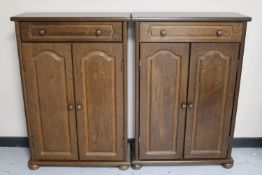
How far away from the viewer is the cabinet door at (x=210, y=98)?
69.0 inches

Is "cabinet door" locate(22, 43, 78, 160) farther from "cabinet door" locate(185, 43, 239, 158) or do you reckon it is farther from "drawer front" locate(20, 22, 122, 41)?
"cabinet door" locate(185, 43, 239, 158)

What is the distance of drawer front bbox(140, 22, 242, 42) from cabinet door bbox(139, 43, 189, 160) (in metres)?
0.04

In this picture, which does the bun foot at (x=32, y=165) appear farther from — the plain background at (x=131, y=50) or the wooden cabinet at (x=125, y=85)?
the plain background at (x=131, y=50)

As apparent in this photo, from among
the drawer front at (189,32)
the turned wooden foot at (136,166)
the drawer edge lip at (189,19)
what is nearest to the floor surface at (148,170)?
the turned wooden foot at (136,166)

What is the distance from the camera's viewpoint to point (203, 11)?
6.52 ft

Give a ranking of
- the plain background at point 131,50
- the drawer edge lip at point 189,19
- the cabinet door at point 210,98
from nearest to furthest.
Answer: the drawer edge lip at point 189,19, the cabinet door at point 210,98, the plain background at point 131,50

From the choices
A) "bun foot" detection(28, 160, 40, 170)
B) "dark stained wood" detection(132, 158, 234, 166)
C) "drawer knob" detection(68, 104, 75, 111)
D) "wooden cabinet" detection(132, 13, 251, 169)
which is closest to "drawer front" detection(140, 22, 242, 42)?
"wooden cabinet" detection(132, 13, 251, 169)

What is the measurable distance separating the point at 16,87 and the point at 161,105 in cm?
112

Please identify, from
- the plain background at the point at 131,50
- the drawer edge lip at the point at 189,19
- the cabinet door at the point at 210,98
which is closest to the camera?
the drawer edge lip at the point at 189,19

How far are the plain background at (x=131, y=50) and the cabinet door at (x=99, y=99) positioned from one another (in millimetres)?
332

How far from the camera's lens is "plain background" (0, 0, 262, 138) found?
6.48ft

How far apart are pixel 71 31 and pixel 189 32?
2.29 ft

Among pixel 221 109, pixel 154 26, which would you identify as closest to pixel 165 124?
pixel 221 109

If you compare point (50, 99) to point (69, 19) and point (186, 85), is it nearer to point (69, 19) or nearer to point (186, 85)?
point (69, 19)
